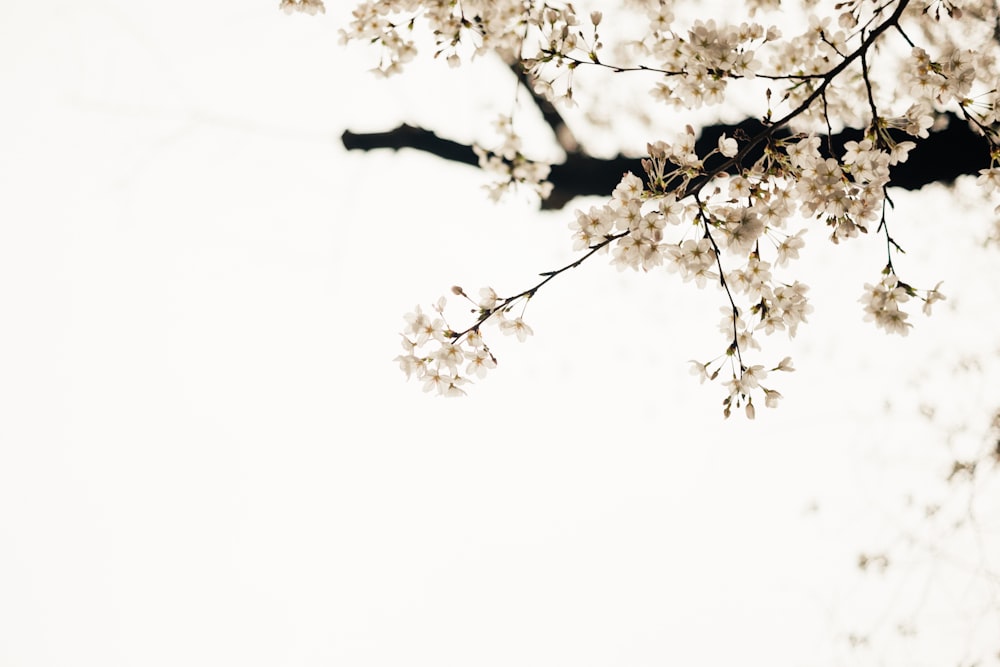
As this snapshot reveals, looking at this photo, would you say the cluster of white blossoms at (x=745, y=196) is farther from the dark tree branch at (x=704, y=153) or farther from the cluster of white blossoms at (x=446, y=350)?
the dark tree branch at (x=704, y=153)

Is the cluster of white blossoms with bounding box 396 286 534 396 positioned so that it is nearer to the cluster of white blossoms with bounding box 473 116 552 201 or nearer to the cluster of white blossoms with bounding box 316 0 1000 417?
the cluster of white blossoms with bounding box 316 0 1000 417

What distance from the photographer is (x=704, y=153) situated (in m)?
2.45

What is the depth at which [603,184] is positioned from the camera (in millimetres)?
2723

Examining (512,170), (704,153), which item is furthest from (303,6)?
(704,153)

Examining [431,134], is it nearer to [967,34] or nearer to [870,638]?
[967,34]

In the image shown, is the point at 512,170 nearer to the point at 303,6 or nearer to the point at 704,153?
the point at 704,153

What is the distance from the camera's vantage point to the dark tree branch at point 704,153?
2.43 metres

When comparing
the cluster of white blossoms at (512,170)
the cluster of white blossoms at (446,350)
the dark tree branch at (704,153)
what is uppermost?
the cluster of white blossoms at (512,170)

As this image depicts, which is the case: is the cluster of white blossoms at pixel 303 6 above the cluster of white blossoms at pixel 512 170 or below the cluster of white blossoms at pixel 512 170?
below

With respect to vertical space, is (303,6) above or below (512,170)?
below

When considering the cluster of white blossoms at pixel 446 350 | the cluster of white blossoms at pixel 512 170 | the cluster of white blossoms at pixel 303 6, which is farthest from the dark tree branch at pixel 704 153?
the cluster of white blossoms at pixel 446 350

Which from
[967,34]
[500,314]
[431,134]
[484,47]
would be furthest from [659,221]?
[967,34]

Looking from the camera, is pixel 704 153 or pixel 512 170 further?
pixel 512 170

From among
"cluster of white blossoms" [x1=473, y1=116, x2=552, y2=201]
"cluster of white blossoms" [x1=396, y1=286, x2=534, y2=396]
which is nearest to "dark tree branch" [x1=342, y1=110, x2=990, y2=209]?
"cluster of white blossoms" [x1=473, y1=116, x2=552, y2=201]
